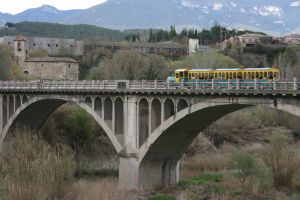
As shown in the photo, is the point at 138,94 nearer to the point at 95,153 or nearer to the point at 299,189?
the point at 299,189

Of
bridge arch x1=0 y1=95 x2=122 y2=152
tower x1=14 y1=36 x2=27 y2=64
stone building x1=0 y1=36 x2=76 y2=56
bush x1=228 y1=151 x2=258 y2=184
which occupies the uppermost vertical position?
stone building x1=0 y1=36 x2=76 y2=56

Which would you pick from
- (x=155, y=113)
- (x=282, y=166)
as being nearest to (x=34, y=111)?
(x=155, y=113)

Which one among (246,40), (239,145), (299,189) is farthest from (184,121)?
(246,40)

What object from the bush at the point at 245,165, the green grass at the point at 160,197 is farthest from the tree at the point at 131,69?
the green grass at the point at 160,197

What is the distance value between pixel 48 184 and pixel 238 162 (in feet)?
58.1

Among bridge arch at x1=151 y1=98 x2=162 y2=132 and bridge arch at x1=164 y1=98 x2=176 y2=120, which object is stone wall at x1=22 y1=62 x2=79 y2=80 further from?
bridge arch at x1=164 y1=98 x2=176 y2=120

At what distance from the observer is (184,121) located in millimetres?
39250

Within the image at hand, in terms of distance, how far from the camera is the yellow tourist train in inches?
1453

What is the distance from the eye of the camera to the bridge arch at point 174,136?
Result: 118 feet

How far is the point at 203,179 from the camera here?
4806cm

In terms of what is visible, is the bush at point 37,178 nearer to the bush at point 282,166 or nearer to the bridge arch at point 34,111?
the bush at point 282,166

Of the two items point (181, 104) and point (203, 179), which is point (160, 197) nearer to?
point (181, 104)

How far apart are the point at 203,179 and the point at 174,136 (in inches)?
308

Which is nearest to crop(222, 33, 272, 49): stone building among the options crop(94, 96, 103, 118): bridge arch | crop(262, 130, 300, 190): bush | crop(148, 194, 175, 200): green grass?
crop(94, 96, 103, 118): bridge arch
